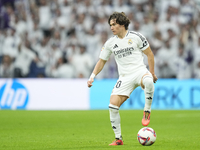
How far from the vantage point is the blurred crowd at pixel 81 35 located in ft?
55.8

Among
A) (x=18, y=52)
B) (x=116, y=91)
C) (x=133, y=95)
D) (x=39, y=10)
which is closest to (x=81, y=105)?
(x=133, y=95)

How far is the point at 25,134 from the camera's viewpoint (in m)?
8.82

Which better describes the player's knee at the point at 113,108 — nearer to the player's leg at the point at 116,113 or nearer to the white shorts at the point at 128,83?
the player's leg at the point at 116,113

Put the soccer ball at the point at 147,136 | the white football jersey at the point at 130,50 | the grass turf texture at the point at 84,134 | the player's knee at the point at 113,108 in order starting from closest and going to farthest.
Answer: the soccer ball at the point at 147,136, the grass turf texture at the point at 84,134, the player's knee at the point at 113,108, the white football jersey at the point at 130,50

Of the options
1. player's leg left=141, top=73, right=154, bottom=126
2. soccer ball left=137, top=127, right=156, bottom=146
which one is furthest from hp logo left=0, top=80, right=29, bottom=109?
soccer ball left=137, top=127, right=156, bottom=146

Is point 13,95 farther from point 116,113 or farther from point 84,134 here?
point 116,113

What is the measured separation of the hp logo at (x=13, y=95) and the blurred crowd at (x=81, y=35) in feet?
2.36

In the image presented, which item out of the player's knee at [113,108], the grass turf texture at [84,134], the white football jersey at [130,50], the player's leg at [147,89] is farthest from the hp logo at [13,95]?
the player's leg at [147,89]

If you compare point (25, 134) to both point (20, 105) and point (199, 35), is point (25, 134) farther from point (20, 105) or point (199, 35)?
point (199, 35)

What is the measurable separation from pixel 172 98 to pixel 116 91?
32.3 feet

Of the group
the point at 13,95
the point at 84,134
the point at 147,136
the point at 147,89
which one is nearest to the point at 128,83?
the point at 147,89

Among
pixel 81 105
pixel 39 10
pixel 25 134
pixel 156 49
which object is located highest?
pixel 39 10

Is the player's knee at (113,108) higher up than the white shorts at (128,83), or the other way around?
the white shorts at (128,83)

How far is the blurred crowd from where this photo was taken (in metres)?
17.0
